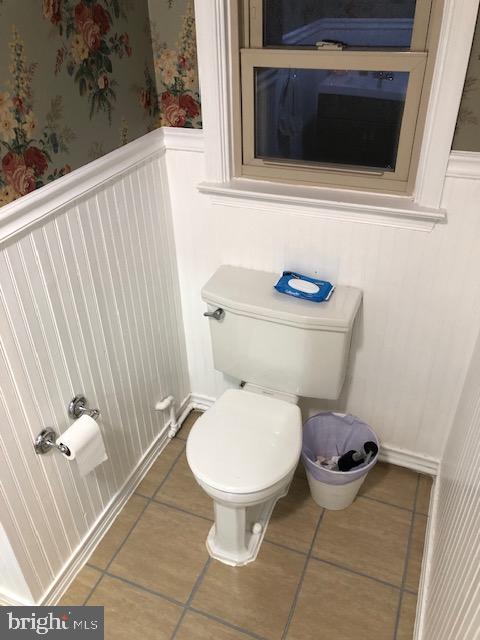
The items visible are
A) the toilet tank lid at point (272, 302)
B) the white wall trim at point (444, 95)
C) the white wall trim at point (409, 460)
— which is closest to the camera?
the white wall trim at point (444, 95)

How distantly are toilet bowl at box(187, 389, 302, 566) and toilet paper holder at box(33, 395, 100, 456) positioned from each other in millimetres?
333

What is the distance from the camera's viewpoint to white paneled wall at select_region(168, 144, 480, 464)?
165 cm

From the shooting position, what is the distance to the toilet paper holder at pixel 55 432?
149 centimetres

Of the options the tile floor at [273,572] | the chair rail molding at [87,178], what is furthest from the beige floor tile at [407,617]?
the chair rail molding at [87,178]

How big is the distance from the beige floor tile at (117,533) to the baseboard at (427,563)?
1002 mm

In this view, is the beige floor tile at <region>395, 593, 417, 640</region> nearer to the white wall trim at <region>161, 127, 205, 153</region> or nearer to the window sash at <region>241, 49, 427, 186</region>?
the window sash at <region>241, 49, 427, 186</region>

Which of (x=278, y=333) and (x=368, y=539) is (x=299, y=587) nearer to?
(x=368, y=539)

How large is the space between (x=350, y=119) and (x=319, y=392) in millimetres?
892

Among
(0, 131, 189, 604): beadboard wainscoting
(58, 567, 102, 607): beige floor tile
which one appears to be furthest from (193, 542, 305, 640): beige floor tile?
(0, 131, 189, 604): beadboard wainscoting

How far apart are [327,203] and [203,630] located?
4.50 feet

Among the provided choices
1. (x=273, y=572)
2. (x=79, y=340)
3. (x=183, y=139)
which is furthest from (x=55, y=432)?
(x=183, y=139)

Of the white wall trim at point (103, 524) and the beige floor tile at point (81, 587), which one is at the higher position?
the white wall trim at point (103, 524)

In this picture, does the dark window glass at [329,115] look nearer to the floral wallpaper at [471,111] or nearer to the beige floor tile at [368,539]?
the floral wallpaper at [471,111]

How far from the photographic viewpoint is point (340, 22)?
59.7 inches
